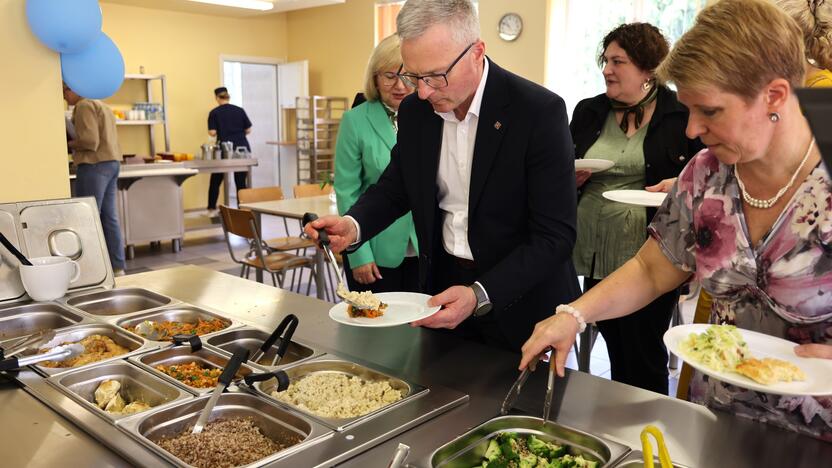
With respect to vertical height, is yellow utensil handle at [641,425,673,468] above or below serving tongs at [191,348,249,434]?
above

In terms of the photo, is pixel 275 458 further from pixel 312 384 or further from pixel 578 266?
pixel 578 266

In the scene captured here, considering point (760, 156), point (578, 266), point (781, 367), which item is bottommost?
point (578, 266)

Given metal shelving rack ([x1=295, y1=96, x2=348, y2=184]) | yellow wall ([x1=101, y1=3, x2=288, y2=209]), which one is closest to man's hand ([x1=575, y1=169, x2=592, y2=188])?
metal shelving rack ([x1=295, y1=96, x2=348, y2=184])

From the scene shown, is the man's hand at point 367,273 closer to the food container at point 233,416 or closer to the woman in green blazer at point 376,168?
the woman in green blazer at point 376,168

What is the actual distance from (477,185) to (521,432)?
2.22 feet

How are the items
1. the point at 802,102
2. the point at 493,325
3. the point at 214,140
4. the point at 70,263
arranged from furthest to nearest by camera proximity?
the point at 214,140 → the point at 70,263 → the point at 493,325 → the point at 802,102

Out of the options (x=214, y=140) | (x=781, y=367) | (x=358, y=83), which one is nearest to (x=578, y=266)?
(x=781, y=367)

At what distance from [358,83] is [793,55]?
885cm

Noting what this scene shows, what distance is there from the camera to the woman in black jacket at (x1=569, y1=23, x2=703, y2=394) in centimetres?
256

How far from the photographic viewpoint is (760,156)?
1141 mm

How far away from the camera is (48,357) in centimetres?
151

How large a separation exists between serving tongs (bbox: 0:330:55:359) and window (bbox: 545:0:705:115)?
220 inches

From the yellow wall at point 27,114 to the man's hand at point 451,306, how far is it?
1.91m

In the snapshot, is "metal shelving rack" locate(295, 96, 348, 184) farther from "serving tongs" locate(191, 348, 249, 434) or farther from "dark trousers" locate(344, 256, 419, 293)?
"serving tongs" locate(191, 348, 249, 434)
